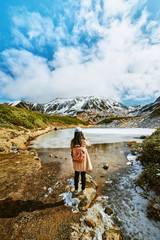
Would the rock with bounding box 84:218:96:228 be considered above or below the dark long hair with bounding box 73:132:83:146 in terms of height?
below

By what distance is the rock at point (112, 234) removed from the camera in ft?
8.94

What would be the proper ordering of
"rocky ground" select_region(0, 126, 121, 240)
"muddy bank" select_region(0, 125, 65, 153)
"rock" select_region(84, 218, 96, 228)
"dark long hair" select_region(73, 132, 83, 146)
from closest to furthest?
"rocky ground" select_region(0, 126, 121, 240)
"rock" select_region(84, 218, 96, 228)
"dark long hair" select_region(73, 132, 83, 146)
"muddy bank" select_region(0, 125, 65, 153)

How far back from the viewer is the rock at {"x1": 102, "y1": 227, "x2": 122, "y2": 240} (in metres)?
2.72

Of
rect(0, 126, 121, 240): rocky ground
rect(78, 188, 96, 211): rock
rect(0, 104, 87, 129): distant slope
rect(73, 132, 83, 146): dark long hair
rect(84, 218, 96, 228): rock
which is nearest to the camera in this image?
rect(0, 126, 121, 240): rocky ground

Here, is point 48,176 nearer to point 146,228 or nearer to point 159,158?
point 146,228

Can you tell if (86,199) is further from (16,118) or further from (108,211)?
(16,118)

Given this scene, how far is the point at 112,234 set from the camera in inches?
111

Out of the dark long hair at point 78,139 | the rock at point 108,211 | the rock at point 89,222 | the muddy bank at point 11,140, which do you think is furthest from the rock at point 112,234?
the muddy bank at point 11,140

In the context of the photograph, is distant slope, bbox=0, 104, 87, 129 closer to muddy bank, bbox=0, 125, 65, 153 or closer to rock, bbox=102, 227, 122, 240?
muddy bank, bbox=0, 125, 65, 153

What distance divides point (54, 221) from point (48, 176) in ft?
11.0

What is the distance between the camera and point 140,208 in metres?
3.77

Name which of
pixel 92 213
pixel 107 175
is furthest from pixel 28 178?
pixel 107 175

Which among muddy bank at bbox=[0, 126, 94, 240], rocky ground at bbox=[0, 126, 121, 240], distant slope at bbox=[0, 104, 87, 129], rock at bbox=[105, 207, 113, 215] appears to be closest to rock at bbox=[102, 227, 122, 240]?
rocky ground at bbox=[0, 126, 121, 240]

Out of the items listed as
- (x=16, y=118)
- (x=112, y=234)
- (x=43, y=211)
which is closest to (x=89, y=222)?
(x=112, y=234)
